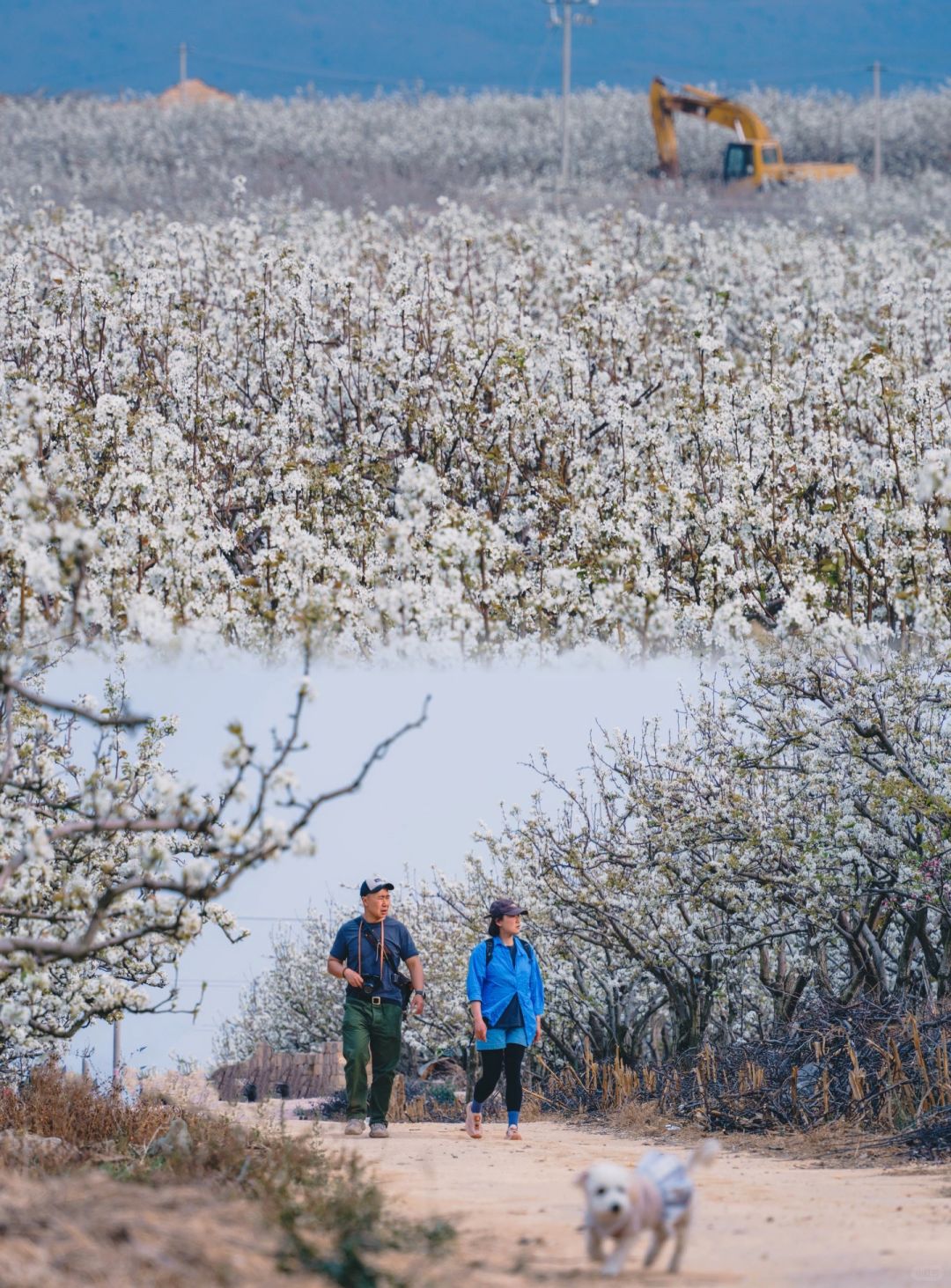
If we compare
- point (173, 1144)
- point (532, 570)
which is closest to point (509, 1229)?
point (173, 1144)

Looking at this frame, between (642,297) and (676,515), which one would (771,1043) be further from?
(642,297)

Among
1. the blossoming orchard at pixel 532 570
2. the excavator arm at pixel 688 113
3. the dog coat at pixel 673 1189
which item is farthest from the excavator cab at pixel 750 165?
the dog coat at pixel 673 1189

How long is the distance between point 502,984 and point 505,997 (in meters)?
0.09

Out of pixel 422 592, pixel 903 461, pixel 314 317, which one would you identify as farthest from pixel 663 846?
pixel 314 317

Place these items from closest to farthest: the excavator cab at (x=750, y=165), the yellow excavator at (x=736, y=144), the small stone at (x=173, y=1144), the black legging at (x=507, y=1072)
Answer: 1. the small stone at (x=173, y=1144)
2. the black legging at (x=507, y=1072)
3. the excavator cab at (x=750, y=165)
4. the yellow excavator at (x=736, y=144)

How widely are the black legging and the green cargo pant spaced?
68 centimetres

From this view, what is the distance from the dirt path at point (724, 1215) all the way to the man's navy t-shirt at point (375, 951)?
945 millimetres

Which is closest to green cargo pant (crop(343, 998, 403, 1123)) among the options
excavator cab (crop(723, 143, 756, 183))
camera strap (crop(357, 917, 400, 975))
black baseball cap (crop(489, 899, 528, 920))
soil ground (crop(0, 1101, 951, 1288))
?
camera strap (crop(357, 917, 400, 975))

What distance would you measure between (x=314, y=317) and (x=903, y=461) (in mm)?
6179

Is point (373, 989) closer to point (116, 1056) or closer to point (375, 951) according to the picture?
point (375, 951)

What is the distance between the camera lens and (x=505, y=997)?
388 inches

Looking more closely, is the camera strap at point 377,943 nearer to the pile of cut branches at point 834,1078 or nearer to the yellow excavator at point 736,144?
the pile of cut branches at point 834,1078

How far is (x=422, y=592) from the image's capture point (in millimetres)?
8891

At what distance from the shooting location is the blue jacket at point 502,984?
9836mm
